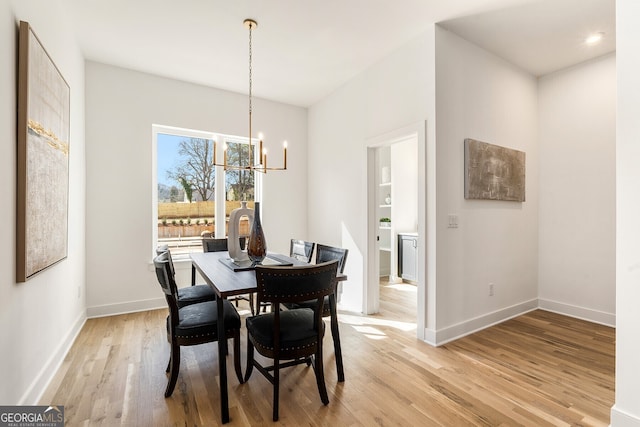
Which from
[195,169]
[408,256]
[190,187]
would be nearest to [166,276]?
[190,187]

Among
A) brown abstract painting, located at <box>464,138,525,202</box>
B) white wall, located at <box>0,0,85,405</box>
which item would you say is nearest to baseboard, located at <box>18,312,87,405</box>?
white wall, located at <box>0,0,85,405</box>

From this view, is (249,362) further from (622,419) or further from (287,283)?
(622,419)

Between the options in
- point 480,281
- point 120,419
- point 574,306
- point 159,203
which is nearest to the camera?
point 120,419

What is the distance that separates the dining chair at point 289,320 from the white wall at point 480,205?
145 centimetres

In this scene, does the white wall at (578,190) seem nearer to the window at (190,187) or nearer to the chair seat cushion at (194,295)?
the chair seat cushion at (194,295)

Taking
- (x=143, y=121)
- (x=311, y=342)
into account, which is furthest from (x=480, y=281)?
(x=143, y=121)

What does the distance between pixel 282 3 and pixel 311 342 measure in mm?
2645

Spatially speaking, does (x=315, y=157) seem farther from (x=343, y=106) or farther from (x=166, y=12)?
(x=166, y=12)

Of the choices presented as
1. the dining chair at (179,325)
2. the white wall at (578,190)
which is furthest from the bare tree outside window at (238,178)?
the white wall at (578,190)

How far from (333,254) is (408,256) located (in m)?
2.88

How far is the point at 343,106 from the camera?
13.6ft

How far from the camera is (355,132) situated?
12.8ft

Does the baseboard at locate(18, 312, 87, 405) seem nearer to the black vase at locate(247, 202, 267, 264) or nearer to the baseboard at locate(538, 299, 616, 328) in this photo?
the black vase at locate(247, 202, 267, 264)

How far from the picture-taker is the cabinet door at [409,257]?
515 cm
